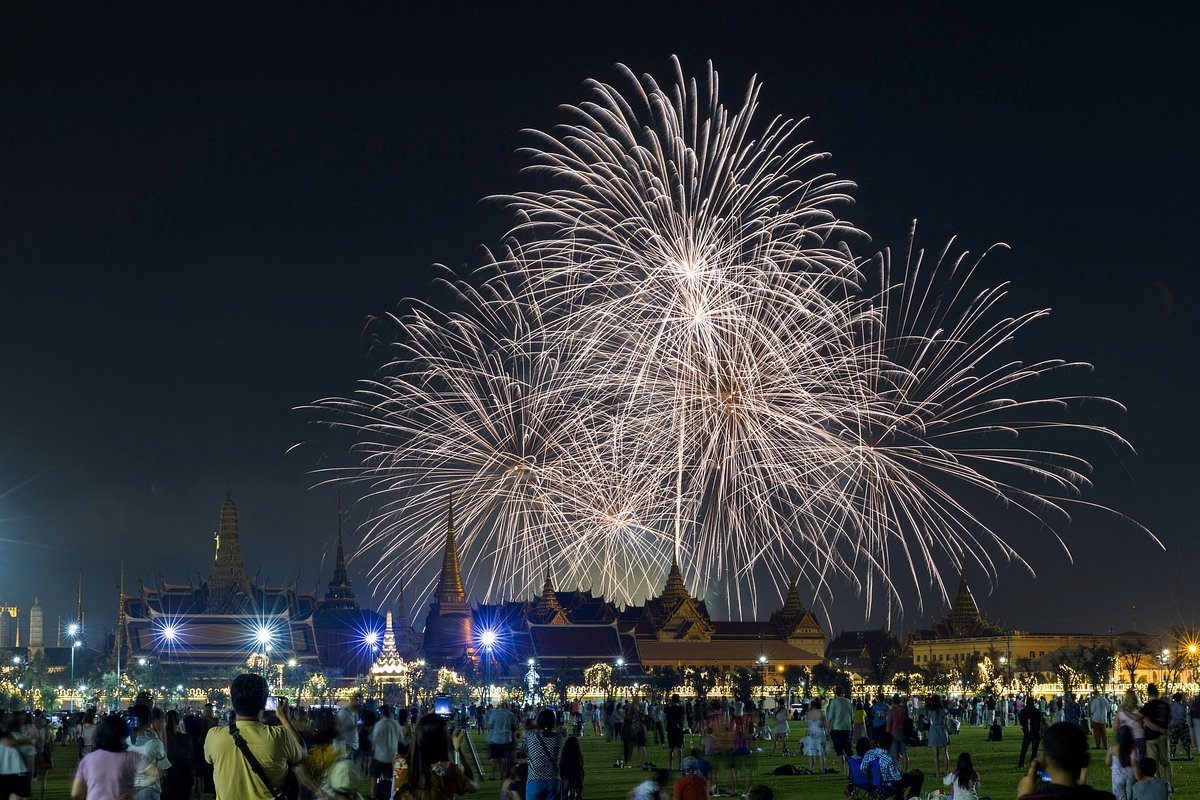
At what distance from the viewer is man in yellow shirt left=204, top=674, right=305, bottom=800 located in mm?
7797

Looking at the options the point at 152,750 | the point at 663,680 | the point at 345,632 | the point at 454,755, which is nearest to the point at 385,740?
the point at 454,755

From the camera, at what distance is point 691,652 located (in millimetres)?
134375

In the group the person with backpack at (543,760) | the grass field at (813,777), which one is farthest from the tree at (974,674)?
the person with backpack at (543,760)

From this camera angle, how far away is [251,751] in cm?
780

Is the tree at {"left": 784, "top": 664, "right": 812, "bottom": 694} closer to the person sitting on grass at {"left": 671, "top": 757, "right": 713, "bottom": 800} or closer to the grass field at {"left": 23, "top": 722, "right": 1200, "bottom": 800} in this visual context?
the grass field at {"left": 23, "top": 722, "right": 1200, "bottom": 800}

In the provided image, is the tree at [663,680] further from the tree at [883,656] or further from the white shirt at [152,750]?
the white shirt at [152,750]

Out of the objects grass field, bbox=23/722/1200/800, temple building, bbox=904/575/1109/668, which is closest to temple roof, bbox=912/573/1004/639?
temple building, bbox=904/575/1109/668

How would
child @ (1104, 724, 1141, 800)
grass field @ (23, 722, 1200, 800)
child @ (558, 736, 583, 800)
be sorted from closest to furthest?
child @ (1104, 724, 1141, 800) < child @ (558, 736, 583, 800) < grass field @ (23, 722, 1200, 800)

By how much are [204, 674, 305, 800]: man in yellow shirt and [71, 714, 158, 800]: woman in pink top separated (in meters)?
1.29

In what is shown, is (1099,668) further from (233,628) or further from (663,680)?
(233,628)

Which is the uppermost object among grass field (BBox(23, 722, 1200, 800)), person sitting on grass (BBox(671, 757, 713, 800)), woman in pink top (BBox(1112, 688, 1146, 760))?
person sitting on grass (BBox(671, 757, 713, 800))

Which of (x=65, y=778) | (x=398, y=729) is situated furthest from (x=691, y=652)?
(x=398, y=729)

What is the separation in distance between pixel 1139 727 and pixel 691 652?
120078 mm

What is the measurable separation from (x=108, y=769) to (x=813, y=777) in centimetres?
1623
